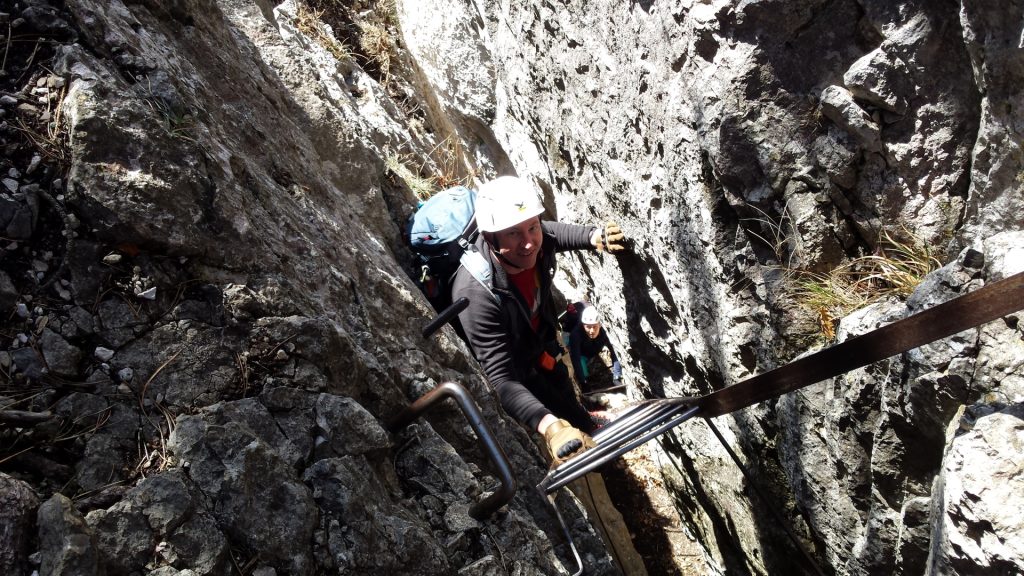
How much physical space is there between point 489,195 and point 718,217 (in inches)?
60.0

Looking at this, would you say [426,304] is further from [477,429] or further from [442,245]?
[477,429]

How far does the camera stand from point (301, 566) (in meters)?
2.44

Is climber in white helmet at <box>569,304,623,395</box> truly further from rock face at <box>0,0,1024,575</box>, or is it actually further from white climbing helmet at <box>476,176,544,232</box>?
white climbing helmet at <box>476,176,544,232</box>

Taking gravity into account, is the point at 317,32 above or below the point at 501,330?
above

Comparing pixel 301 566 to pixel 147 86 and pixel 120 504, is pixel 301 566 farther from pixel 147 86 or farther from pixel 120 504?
pixel 147 86

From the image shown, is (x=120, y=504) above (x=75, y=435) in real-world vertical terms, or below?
below

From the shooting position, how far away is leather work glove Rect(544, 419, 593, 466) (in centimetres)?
352

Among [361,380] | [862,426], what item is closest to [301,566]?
[361,380]

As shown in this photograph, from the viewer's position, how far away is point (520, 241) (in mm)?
4352

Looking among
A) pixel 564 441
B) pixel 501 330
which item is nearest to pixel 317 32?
pixel 501 330

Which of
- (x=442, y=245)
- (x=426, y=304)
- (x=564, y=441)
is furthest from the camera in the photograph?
(x=442, y=245)

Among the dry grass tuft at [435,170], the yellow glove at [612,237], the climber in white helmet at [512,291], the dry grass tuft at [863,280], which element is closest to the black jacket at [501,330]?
the climber in white helmet at [512,291]

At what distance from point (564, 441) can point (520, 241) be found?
1.41 m

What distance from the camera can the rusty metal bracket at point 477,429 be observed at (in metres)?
2.88
